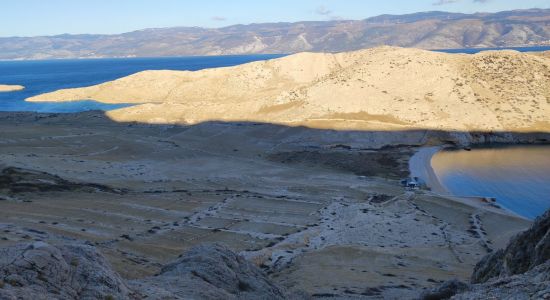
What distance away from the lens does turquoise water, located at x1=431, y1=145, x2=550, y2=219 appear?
40.8 m

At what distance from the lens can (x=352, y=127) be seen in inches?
2549

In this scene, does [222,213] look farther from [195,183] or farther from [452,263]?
[452,263]

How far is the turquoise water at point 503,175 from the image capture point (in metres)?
40.8

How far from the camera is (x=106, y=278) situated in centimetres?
1193

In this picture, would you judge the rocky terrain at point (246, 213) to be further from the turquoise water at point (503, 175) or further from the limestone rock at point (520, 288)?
the limestone rock at point (520, 288)

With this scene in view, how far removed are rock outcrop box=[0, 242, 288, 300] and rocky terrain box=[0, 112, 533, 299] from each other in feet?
0.21

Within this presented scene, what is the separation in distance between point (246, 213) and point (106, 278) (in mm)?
22720

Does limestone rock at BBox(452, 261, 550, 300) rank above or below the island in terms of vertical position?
above

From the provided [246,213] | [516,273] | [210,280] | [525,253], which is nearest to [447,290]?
[516,273]

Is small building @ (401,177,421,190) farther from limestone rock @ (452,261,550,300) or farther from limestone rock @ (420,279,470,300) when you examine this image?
limestone rock @ (452,261,550,300)

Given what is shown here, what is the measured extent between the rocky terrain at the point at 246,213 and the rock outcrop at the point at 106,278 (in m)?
0.06

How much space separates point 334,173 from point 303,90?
33.7 metres

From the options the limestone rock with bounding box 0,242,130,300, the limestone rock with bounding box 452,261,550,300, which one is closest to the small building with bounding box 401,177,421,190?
the limestone rock with bounding box 452,261,550,300

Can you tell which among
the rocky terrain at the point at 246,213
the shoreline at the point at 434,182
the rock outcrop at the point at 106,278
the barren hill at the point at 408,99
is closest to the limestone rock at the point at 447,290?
the rocky terrain at the point at 246,213
